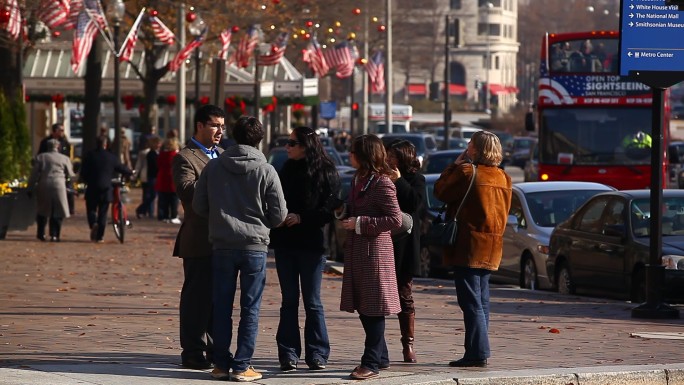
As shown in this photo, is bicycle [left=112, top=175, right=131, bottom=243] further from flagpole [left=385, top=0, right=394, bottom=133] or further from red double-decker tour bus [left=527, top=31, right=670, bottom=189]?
flagpole [left=385, top=0, right=394, bottom=133]

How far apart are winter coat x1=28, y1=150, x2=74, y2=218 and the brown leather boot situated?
13.3 meters

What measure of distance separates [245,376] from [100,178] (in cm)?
1437

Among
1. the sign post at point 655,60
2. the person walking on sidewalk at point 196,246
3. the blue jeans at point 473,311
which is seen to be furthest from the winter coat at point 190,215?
the sign post at point 655,60

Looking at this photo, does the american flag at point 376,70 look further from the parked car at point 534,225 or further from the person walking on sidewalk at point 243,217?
the person walking on sidewalk at point 243,217

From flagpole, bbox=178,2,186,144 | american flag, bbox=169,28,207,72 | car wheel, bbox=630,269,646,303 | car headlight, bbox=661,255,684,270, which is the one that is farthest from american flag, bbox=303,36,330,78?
car headlight, bbox=661,255,684,270

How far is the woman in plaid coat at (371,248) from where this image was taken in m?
9.73

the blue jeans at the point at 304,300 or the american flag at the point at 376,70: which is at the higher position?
the american flag at the point at 376,70

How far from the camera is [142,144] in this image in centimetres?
3816

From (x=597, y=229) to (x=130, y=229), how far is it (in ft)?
41.2

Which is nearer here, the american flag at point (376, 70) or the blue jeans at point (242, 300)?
the blue jeans at point (242, 300)

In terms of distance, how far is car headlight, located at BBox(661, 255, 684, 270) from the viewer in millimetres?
15141

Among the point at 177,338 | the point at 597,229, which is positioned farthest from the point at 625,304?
the point at 177,338

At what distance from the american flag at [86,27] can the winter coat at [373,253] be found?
21.3 m

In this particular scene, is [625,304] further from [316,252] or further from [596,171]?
[596,171]
